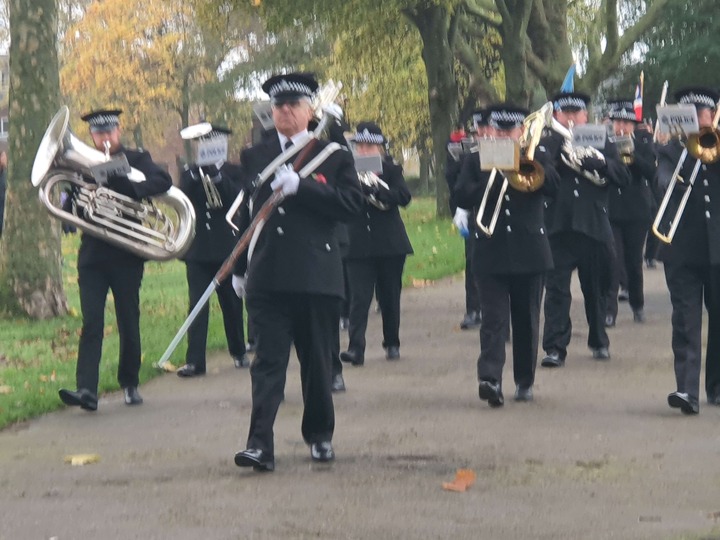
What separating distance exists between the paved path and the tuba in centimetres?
107

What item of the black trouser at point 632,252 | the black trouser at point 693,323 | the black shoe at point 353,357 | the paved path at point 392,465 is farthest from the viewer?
the black trouser at point 632,252

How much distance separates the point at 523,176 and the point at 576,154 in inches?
82.1

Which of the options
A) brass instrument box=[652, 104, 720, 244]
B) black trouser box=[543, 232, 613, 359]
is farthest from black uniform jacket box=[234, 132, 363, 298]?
black trouser box=[543, 232, 613, 359]

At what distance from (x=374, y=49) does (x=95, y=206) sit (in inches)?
979

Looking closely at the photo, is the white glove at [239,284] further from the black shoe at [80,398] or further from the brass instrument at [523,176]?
the brass instrument at [523,176]

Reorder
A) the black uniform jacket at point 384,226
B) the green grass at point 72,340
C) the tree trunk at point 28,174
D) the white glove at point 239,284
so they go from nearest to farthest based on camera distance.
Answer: the white glove at point 239,284
the green grass at point 72,340
the black uniform jacket at point 384,226
the tree trunk at point 28,174

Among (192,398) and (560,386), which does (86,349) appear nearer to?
(192,398)

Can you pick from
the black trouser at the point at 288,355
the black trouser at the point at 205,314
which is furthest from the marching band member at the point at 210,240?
the black trouser at the point at 288,355

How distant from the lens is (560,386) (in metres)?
11.2

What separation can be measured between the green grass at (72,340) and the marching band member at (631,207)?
3668 mm

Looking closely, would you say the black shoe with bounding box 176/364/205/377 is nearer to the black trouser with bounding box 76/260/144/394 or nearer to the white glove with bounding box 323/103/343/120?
the black trouser with bounding box 76/260/144/394

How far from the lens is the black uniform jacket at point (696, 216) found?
10.0 m

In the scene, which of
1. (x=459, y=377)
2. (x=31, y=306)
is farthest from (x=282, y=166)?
(x=31, y=306)

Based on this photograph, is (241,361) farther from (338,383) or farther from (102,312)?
(102,312)
